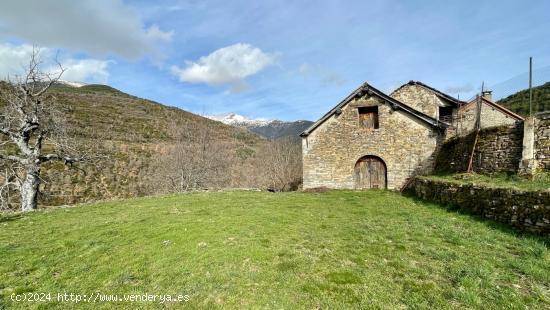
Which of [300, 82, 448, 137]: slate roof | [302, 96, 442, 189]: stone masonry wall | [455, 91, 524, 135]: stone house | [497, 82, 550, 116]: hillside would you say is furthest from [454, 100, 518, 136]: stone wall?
[497, 82, 550, 116]: hillside

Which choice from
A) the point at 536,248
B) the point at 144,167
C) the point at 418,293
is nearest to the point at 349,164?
the point at 536,248

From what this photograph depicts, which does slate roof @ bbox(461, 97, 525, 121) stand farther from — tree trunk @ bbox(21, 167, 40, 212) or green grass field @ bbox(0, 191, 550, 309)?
tree trunk @ bbox(21, 167, 40, 212)

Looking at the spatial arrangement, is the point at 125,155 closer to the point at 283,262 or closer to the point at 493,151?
the point at 283,262

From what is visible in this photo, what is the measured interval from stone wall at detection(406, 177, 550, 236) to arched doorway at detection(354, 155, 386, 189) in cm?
708

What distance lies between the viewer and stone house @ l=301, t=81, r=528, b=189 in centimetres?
2075

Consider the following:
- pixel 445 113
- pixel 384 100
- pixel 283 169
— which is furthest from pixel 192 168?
pixel 445 113

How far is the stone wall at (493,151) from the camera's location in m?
13.6

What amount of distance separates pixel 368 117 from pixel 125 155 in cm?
4198

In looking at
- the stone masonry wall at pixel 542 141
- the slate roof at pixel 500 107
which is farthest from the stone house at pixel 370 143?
the stone masonry wall at pixel 542 141

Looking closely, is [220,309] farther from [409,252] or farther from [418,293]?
[409,252]

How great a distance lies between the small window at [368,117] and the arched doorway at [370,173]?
2.41 meters

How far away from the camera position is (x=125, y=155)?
49.1m

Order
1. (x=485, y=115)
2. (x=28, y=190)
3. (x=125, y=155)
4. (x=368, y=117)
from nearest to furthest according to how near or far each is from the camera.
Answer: (x=28, y=190)
(x=368, y=117)
(x=485, y=115)
(x=125, y=155)

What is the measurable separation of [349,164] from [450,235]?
1350 centimetres
